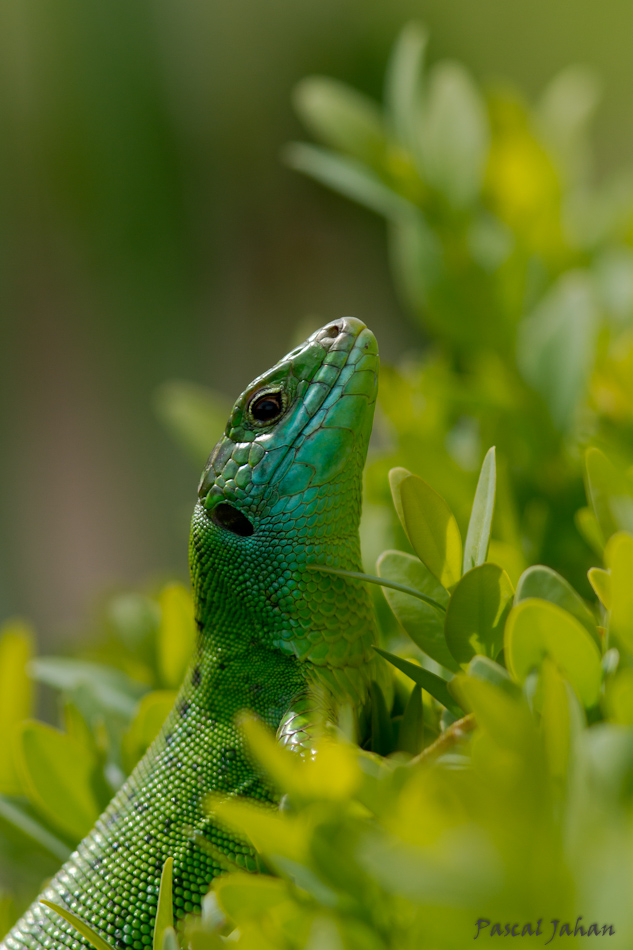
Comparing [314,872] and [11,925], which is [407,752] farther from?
[11,925]

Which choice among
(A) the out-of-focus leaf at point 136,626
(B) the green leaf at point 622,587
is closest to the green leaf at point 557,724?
(B) the green leaf at point 622,587

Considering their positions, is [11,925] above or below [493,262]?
below

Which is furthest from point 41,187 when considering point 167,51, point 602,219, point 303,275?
point 602,219

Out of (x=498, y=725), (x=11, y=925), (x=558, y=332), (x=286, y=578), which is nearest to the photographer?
(x=498, y=725)

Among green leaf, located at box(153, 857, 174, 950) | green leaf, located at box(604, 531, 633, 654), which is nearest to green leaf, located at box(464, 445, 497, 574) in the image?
green leaf, located at box(604, 531, 633, 654)

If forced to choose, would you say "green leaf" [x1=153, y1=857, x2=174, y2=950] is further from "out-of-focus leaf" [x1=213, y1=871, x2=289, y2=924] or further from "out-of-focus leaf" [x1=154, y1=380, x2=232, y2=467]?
"out-of-focus leaf" [x1=154, y1=380, x2=232, y2=467]
